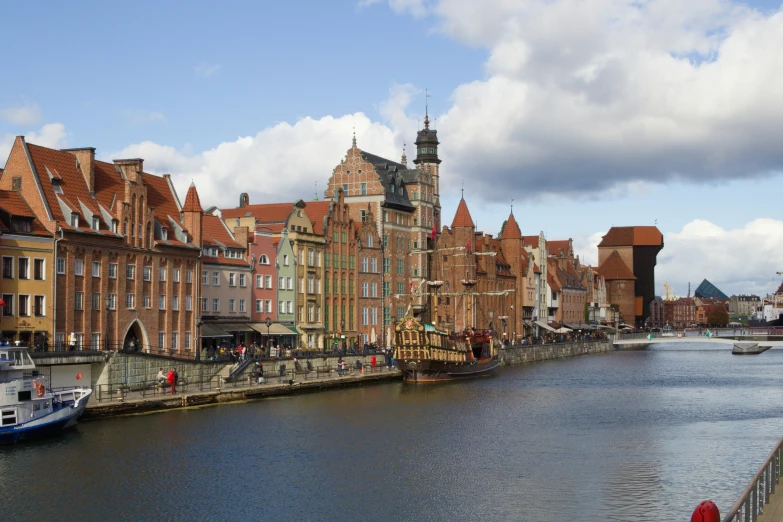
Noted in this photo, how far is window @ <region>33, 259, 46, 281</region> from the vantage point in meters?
65.0

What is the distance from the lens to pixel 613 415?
67125 mm

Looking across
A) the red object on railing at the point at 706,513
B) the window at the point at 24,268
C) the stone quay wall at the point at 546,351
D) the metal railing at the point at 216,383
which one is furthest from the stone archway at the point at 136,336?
the stone quay wall at the point at 546,351

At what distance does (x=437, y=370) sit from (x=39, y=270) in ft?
143

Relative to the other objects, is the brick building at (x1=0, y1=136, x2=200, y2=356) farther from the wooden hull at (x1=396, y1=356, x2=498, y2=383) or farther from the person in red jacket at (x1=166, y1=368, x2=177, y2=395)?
the wooden hull at (x1=396, y1=356, x2=498, y2=383)

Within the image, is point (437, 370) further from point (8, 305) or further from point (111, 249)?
point (8, 305)

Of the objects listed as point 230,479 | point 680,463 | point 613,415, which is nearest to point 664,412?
point 613,415

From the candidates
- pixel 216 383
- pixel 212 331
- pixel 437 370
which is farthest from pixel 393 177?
pixel 216 383

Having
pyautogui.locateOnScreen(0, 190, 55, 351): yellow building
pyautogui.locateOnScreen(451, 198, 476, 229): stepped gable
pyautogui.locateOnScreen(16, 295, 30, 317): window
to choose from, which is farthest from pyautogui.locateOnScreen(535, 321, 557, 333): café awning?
pyautogui.locateOnScreen(16, 295, 30, 317): window

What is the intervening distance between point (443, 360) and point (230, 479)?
56.3 m

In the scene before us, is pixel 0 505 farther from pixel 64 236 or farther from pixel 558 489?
pixel 64 236

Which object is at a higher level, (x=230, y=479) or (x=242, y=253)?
(x=242, y=253)

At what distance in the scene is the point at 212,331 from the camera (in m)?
86.8

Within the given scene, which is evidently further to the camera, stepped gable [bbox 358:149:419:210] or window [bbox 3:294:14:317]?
stepped gable [bbox 358:149:419:210]

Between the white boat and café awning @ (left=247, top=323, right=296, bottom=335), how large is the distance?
38.6 m
